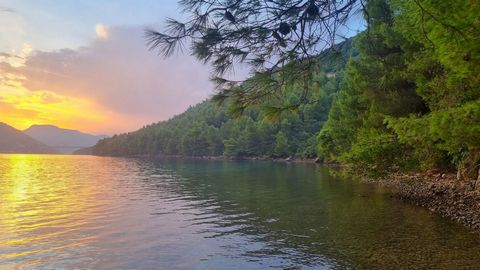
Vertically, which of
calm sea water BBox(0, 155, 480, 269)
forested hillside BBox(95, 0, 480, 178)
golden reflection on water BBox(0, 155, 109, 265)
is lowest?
calm sea water BBox(0, 155, 480, 269)

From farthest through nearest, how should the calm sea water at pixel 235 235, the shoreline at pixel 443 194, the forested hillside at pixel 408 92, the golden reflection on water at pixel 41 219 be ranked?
the shoreline at pixel 443 194
the golden reflection on water at pixel 41 219
the calm sea water at pixel 235 235
the forested hillside at pixel 408 92

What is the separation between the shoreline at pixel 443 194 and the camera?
56.3ft

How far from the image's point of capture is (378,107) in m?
31.3

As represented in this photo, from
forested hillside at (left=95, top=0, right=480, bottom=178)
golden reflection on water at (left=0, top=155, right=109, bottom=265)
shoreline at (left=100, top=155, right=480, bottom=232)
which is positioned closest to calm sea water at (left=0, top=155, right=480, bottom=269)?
golden reflection on water at (left=0, top=155, right=109, bottom=265)

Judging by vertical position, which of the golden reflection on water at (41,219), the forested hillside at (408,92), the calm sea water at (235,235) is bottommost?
the calm sea water at (235,235)

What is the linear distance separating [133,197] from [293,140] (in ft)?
299

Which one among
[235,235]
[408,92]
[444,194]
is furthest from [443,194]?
[235,235]

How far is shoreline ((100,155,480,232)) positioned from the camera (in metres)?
17.2

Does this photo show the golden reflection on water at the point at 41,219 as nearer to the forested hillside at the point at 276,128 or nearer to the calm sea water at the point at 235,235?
the calm sea water at the point at 235,235

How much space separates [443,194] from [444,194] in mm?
95

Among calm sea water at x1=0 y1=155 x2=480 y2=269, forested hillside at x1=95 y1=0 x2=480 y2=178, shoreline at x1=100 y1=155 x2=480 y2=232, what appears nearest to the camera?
forested hillside at x1=95 y1=0 x2=480 y2=178

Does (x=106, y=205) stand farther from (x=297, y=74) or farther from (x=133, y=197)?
(x=297, y=74)

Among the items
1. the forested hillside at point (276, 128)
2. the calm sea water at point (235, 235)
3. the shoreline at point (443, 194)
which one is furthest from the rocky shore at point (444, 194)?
the forested hillside at point (276, 128)

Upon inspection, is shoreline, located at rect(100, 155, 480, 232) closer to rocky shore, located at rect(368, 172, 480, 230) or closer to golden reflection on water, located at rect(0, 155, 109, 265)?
rocky shore, located at rect(368, 172, 480, 230)
